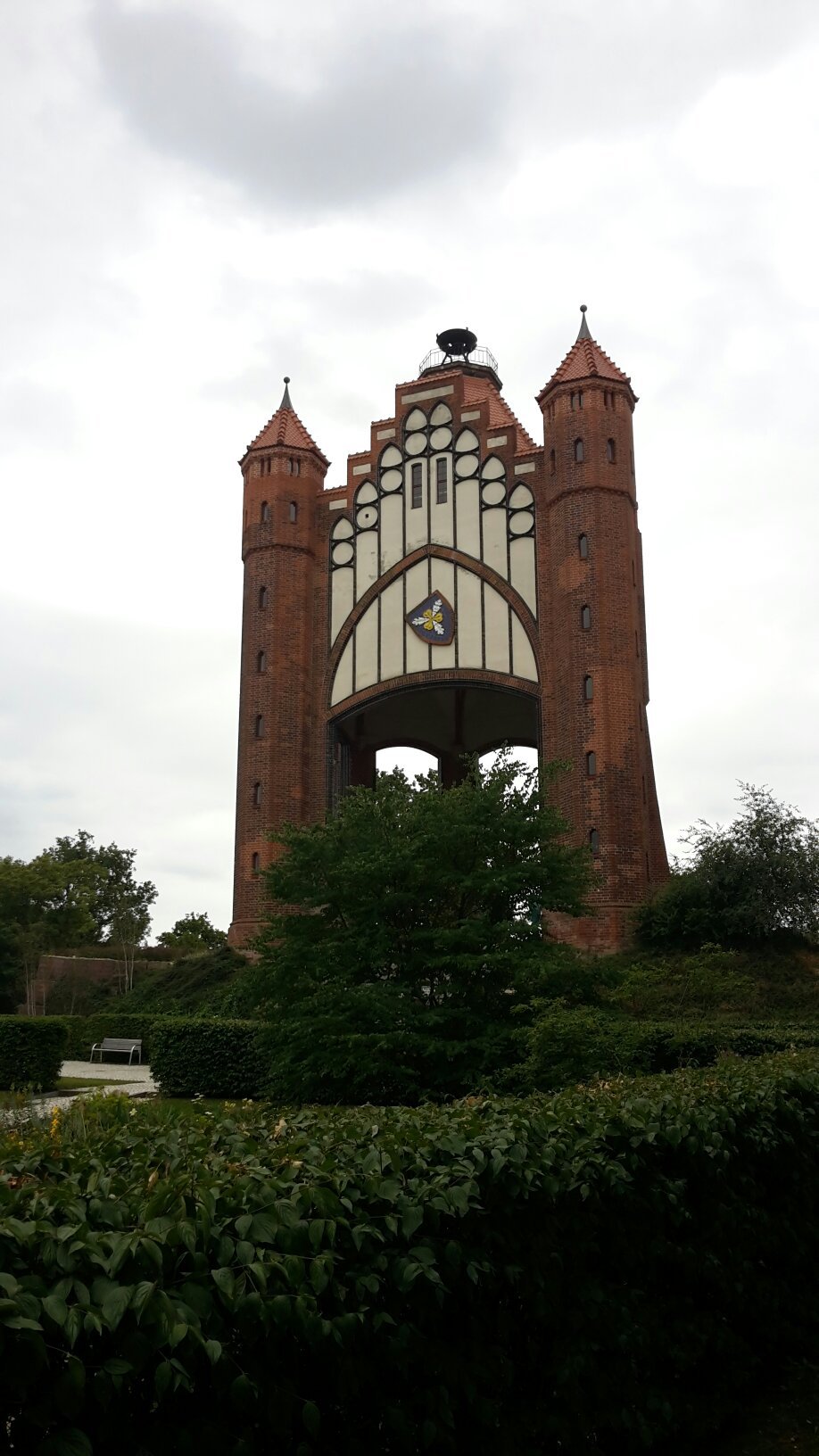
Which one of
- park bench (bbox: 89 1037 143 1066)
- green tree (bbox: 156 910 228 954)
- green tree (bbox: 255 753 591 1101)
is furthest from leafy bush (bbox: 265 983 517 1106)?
green tree (bbox: 156 910 228 954)

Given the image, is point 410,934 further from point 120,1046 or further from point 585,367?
point 585,367

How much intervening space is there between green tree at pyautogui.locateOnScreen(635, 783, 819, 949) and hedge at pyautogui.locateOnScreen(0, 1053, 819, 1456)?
20.8m

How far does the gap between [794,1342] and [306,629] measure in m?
29.3

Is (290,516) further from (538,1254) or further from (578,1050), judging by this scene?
(538,1254)

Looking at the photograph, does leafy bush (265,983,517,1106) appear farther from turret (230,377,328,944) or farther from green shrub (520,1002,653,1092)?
turret (230,377,328,944)

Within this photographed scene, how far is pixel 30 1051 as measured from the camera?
845 inches

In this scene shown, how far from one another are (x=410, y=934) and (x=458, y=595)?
60.7 ft

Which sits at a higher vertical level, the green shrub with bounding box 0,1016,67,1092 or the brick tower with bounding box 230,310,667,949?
the brick tower with bounding box 230,310,667,949

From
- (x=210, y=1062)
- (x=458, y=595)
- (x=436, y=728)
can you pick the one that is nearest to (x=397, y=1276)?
(x=210, y=1062)

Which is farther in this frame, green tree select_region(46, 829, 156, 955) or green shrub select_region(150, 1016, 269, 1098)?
green tree select_region(46, 829, 156, 955)

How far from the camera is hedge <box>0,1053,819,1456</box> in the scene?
282cm

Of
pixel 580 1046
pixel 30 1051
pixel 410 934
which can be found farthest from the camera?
pixel 30 1051

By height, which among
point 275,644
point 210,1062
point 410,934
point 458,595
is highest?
point 458,595

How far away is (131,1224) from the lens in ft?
10.5
